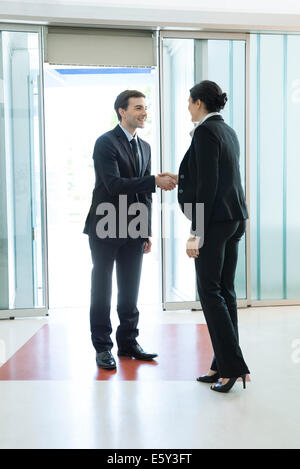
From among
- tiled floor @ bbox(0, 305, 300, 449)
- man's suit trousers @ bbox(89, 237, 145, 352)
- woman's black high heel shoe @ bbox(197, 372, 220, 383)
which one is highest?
man's suit trousers @ bbox(89, 237, 145, 352)

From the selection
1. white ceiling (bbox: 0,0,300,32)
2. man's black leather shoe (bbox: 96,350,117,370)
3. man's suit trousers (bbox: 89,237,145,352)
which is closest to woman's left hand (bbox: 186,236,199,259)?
man's suit trousers (bbox: 89,237,145,352)

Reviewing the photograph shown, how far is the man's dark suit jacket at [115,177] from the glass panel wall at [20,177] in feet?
5.36

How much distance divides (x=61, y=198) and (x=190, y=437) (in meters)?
11.5

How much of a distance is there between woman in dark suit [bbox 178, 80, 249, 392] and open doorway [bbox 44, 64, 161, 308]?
4357 mm

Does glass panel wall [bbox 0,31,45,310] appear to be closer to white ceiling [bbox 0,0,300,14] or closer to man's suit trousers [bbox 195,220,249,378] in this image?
white ceiling [bbox 0,0,300,14]

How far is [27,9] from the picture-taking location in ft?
15.0

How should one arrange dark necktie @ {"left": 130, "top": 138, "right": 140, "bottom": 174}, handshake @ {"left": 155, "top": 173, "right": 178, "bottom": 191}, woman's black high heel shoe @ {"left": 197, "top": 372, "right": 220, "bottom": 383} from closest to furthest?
1. woman's black high heel shoe @ {"left": 197, "top": 372, "right": 220, "bottom": 383}
2. handshake @ {"left": 155, "top": 173, "right": 178, "bottom": 191}
3. dark necktie @ {"left": 130, "top": 138, "right": 140, "bottom": 174}

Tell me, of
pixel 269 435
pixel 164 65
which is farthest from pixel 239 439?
pixel 164 65

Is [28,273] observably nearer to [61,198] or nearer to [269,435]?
[269,435]

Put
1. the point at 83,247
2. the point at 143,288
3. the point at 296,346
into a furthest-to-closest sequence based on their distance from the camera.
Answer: the point at 83,247
the point at 143,288
the point at 296,346

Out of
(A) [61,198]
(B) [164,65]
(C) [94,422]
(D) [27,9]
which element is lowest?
(C) [94,422]

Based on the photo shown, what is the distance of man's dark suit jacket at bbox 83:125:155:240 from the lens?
3223 millimetres

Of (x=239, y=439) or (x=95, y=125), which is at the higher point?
(x=95, y=125)

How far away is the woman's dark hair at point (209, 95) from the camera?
286 cm
